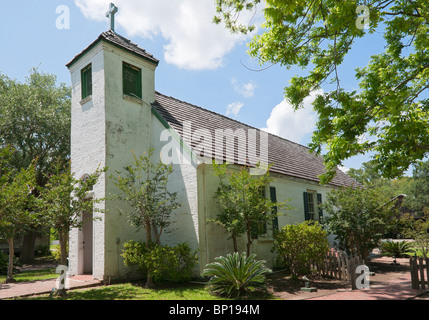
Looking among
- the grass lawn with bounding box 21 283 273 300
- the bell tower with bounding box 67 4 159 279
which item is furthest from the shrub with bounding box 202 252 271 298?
the bell tower with bounding box 67 4 159 279

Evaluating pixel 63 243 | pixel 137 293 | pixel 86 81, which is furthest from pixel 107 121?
pixel 137 293

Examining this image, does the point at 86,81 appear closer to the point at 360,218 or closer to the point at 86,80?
the point at 86,80

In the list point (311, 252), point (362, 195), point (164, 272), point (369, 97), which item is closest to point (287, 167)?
point (362, 195)

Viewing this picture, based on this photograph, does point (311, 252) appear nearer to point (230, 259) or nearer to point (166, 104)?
point (230, 259)

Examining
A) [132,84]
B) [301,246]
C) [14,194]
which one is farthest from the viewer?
[132,84]

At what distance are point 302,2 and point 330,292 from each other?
7553 mm

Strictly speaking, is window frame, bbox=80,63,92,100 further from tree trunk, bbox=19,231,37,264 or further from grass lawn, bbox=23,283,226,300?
tree trunk, bbox=19,231,37,264

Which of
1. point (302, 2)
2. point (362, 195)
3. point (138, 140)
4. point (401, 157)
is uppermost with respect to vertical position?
point (302, 2)

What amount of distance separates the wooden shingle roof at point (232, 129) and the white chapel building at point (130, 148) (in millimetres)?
81

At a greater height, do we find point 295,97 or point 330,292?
point 295,97

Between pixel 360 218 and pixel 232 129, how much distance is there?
737cm

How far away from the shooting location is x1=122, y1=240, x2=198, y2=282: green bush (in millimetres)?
9047

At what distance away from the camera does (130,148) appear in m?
11.5
